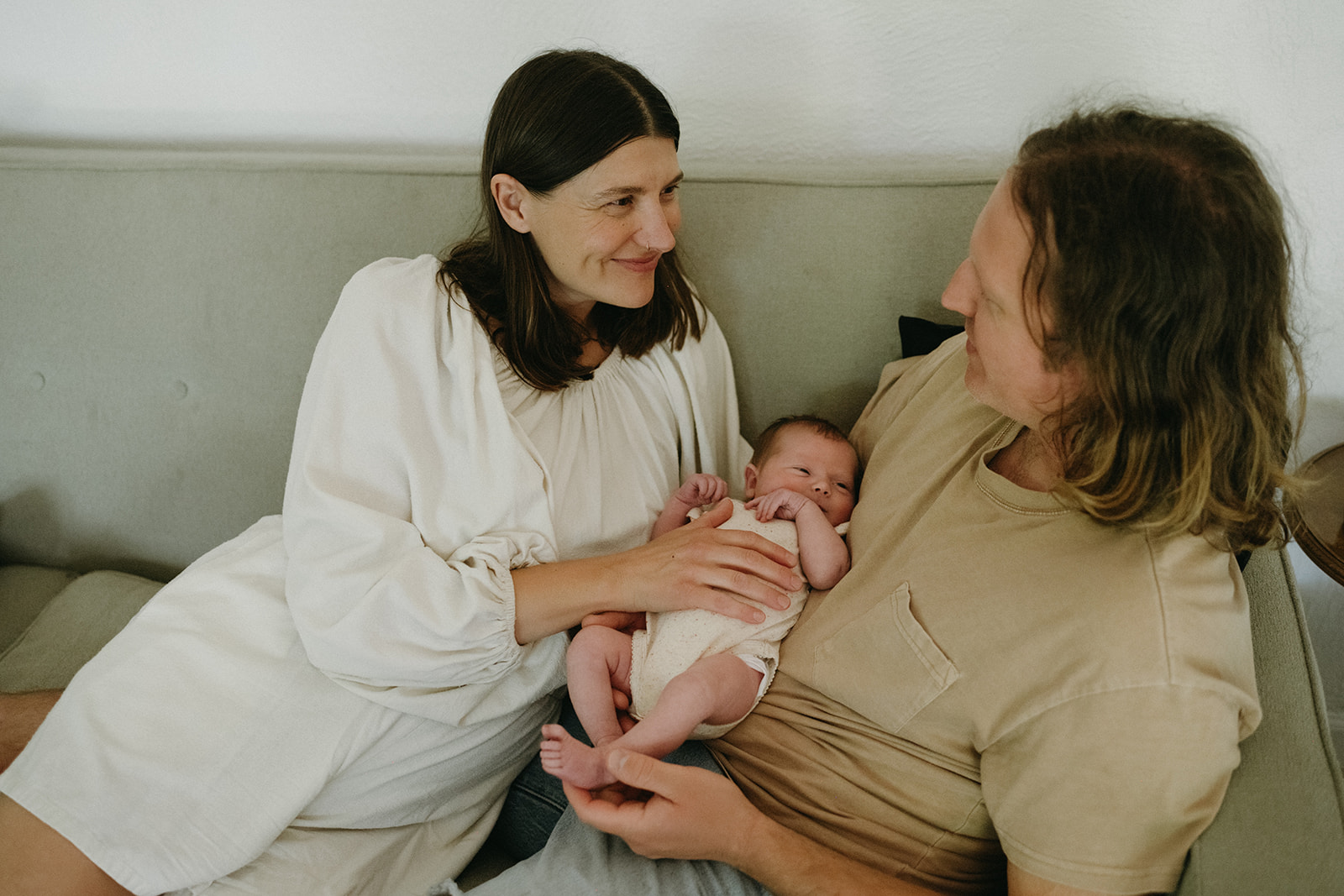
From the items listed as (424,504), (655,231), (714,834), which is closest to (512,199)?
(655,231)

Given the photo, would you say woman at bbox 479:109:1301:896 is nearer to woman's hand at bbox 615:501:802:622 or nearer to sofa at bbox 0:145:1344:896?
woman's hand at bbox 615:501:802:622

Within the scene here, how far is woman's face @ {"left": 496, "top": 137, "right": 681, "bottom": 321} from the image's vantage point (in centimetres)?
Result: 130

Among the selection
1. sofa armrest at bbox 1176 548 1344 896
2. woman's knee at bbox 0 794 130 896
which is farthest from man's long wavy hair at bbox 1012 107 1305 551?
woman's knee at bbox 0 794 130 896

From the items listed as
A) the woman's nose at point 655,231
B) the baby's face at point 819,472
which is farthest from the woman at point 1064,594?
the woman's nose at point 655,231

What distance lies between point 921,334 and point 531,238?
2.34 ft

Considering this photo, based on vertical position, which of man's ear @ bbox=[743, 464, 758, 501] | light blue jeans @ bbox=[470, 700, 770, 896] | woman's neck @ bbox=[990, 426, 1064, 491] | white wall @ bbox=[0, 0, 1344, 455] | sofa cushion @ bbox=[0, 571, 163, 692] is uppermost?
white wall @ bbox=[0, 0, 1344, 455]

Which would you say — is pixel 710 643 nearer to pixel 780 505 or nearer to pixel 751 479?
pixel 780 505

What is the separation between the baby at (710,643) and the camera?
1138 mm

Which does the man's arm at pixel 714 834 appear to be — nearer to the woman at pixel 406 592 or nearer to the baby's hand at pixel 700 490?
the woman at pixel 406 592

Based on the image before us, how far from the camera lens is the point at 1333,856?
88cm

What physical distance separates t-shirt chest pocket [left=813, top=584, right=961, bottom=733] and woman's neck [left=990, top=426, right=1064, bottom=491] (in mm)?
209

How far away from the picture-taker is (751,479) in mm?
1547

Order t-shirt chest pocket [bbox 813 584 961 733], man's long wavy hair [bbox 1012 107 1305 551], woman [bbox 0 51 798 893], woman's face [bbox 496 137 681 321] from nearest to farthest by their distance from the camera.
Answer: man's long wavy hair [bbox 1012 107 1305 551] → t-shirt chest pocket [bbox 813 584 961 733] → woman [bbox 0 51 798 893] → woman's face [bbox 496 137 681 321]

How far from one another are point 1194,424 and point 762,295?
0.89m
